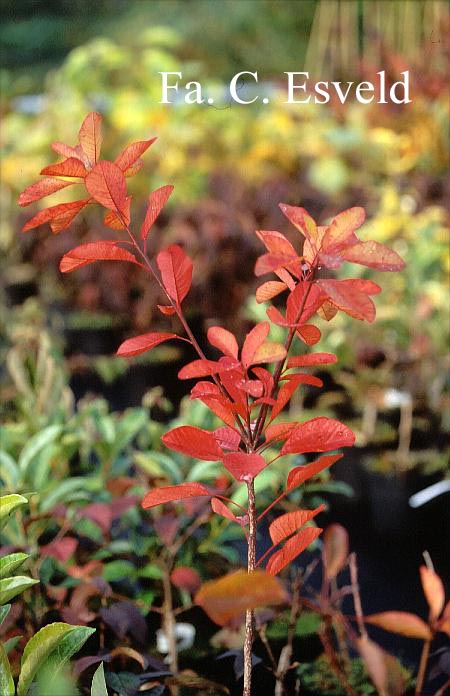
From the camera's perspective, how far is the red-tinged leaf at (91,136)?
773 mm

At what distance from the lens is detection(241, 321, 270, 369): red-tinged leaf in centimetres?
79

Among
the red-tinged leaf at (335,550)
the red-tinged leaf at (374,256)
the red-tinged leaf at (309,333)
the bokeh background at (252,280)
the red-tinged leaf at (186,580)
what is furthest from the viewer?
the bokeh background at (252,280)

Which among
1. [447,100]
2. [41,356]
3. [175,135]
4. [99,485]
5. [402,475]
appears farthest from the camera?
[175,135]

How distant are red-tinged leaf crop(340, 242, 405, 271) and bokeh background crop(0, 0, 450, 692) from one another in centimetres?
→ 64

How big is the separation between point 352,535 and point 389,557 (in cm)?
12

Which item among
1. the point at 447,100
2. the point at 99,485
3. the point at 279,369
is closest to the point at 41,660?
the point at 279,369

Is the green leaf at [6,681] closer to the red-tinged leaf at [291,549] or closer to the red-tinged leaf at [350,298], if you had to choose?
the red-tinged leaf at [291,549]

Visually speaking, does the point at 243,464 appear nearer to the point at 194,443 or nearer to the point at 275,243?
the point at 194,443

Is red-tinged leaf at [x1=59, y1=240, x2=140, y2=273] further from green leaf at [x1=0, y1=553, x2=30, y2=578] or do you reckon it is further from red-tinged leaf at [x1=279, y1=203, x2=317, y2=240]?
green leaf at [x1=0, y1=553, x2=30, y2=578]

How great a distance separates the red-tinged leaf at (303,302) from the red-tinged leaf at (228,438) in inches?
5.2

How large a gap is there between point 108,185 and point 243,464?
0.27 m

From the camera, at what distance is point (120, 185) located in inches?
30.1

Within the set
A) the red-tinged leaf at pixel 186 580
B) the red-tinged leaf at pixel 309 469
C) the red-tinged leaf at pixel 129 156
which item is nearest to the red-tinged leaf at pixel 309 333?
the red-tinged leaf at pixel 309 469

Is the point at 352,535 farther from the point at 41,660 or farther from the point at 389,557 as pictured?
the point at 41,660
